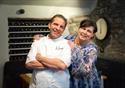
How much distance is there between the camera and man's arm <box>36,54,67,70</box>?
1.81 meters

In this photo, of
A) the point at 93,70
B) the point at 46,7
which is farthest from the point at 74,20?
the point at 93,70

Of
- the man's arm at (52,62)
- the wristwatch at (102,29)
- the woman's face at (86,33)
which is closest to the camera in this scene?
the man's arm at (52,62)

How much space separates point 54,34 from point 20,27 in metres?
3.00

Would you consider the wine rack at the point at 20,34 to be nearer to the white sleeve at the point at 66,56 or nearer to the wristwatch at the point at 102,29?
the wristwatch at the point at 102,29

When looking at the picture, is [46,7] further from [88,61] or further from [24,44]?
[88,61]

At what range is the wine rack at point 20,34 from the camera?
185 inches

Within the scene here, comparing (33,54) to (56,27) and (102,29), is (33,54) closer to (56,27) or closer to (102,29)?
(56,27)

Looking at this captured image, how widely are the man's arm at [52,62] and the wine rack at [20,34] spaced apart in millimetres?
2979

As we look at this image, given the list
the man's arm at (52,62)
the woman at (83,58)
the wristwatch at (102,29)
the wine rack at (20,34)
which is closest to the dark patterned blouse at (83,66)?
the woman at (83,58)

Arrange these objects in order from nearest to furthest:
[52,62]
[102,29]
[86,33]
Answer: [52,62] < [86,33] < [102,29]

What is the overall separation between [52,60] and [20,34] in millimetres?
3050

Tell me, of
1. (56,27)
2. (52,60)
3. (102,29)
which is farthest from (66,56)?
(102,29)

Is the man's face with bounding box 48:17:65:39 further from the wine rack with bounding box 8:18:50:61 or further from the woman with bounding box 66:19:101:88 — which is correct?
the wine rack with bounding box 8:18:50:61

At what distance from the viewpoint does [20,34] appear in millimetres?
4754
